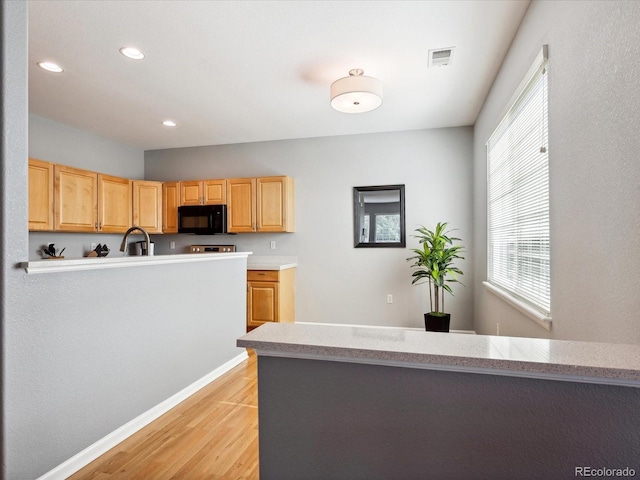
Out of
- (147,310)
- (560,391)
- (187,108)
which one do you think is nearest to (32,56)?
(187,108)

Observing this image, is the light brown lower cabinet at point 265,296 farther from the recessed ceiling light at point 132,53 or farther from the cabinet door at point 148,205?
the recessed ceiling light at point 132,53

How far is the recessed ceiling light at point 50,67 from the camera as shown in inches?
109

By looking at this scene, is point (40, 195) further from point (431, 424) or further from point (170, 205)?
point (431, 424)

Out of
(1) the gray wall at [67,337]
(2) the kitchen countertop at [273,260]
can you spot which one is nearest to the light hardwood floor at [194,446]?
(1) the gray wall at [67,337]

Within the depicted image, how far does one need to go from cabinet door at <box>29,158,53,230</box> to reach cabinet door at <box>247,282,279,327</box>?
2.34m

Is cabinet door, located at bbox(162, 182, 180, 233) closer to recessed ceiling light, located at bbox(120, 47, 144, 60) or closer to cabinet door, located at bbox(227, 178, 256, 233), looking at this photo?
cabinet door, located at bbox(227, 178, 256, 233)

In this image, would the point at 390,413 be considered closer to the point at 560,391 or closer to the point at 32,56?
the point at 560,391

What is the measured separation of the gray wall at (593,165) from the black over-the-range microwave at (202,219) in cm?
388

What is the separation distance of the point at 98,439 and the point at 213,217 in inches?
127

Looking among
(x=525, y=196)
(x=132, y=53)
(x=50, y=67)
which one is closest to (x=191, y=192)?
(x=50, y=67)

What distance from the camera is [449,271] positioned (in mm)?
4027

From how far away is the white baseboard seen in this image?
1696mm

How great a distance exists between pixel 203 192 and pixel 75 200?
4.99 ft

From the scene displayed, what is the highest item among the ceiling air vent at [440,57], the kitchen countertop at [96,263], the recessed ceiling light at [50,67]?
the recessed ceiling light at [50,67]
